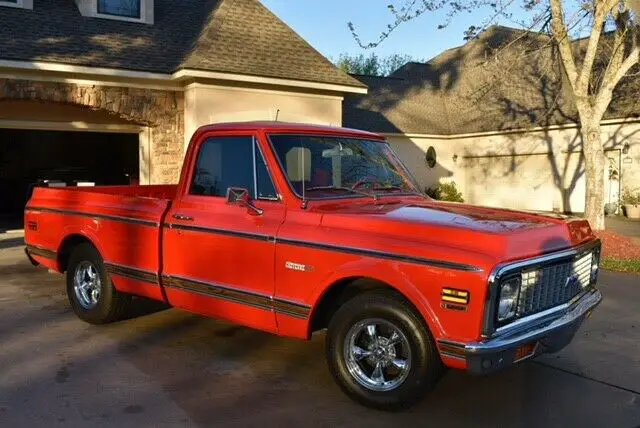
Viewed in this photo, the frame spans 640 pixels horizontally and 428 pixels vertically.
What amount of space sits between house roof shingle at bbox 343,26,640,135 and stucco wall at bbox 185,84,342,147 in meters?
5.15

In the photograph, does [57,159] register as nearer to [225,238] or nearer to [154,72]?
[154,72]

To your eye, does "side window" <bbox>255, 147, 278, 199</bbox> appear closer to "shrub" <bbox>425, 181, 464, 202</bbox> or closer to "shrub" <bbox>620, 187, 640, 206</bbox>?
"shrub" <bbox>620, 187, 640, 206</bbox>

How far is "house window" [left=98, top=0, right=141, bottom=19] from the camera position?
14453 millimetres

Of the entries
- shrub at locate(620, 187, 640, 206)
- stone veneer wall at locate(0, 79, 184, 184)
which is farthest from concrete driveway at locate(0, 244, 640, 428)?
shrub at locate(620, 187, 640, 206)

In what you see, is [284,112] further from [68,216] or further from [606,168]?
[606,168]

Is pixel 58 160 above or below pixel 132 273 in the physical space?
above

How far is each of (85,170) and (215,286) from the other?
17.9 m

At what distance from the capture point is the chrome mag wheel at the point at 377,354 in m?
4.22

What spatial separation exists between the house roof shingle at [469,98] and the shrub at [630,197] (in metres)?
2.11

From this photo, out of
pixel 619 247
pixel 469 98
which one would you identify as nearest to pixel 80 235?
pixel 619 247

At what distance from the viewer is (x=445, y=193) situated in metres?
22.2

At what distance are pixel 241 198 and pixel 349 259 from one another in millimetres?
1050

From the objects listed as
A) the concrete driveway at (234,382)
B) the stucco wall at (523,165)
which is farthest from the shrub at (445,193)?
the concrete driveway at (234,382)

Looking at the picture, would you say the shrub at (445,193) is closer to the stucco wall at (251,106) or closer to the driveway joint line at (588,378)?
the stucco wall at (251,106)
